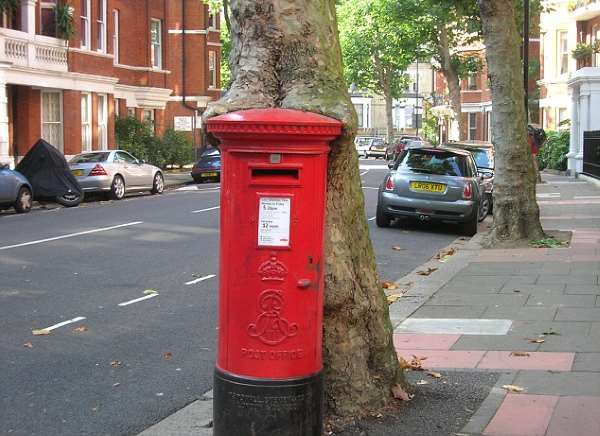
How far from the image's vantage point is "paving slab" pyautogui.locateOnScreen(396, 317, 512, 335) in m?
Result: 7.84

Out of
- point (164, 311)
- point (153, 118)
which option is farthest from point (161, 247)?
point (153, 118)

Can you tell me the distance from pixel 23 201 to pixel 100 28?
14.3 m

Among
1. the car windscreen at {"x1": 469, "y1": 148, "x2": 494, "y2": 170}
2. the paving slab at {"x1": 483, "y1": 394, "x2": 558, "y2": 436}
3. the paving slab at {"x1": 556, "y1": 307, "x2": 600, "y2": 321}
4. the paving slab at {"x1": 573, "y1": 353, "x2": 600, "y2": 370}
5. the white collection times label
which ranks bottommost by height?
the paving slab at {"x1": 483, "y1": 394, "x2": 558, "y2": 436}

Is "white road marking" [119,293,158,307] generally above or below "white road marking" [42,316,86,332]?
above

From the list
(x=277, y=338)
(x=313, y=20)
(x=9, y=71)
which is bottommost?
(x=277, y=338)

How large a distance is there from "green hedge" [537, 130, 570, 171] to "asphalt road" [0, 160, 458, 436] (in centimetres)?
2233

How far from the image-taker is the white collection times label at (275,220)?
14.3ft

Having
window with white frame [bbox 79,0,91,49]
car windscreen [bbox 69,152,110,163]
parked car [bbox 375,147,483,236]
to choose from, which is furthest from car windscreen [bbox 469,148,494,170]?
window with white frame [bbox 79,0,91,49]

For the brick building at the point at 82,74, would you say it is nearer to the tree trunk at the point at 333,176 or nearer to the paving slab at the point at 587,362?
the paving slab at the point at 587,362

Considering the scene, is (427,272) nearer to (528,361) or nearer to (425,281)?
(425,281)

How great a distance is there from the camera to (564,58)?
4959 cm

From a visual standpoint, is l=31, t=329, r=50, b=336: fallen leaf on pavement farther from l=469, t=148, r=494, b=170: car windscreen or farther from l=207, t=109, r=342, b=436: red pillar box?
l=469, t=148, r=494, b=170: car windscreen

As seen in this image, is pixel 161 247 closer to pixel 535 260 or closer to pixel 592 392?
pixel 535 260

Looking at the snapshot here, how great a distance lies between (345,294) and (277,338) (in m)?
0.98
